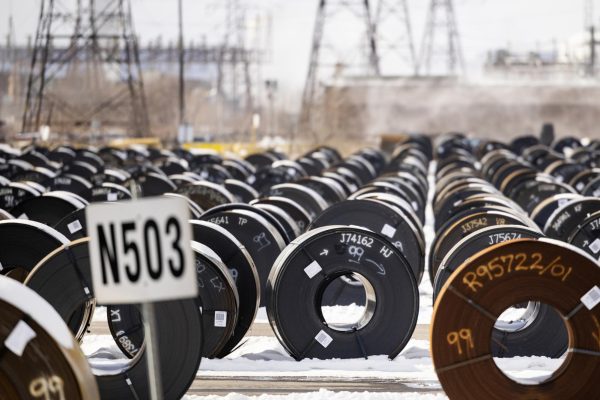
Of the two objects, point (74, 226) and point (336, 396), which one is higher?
point (74, 226)

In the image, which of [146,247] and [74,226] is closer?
[146,247]

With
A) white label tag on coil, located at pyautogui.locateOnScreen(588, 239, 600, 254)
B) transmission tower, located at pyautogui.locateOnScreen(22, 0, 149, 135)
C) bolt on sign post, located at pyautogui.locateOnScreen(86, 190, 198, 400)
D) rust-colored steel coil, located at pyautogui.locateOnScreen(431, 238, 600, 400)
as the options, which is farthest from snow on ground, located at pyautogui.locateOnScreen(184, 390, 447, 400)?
transmission tower, located at pyautogui.locateOnScreen(22, 0, 149, 135)

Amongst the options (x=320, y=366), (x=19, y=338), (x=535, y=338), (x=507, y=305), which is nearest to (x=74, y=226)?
(x=320, y=366)

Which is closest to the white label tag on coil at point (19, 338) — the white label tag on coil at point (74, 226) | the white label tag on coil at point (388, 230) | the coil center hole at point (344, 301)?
the coil center hole at point (344, 301)

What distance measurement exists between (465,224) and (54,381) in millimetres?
8907

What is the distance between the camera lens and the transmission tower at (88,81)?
2291 inches

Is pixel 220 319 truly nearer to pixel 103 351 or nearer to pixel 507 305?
pixel 103 351

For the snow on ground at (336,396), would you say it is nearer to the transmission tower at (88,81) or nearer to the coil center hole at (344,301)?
the coil center hole at (344,301)

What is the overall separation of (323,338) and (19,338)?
5.66 meters

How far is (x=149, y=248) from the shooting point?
26.8 feet

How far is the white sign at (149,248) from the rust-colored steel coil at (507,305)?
3.29 meters

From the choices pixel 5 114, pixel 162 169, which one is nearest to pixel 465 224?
pixel 162 169

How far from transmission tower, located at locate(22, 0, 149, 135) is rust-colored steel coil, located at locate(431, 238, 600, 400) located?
4514 centimetres

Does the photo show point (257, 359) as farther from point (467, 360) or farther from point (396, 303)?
point (467, 360)
